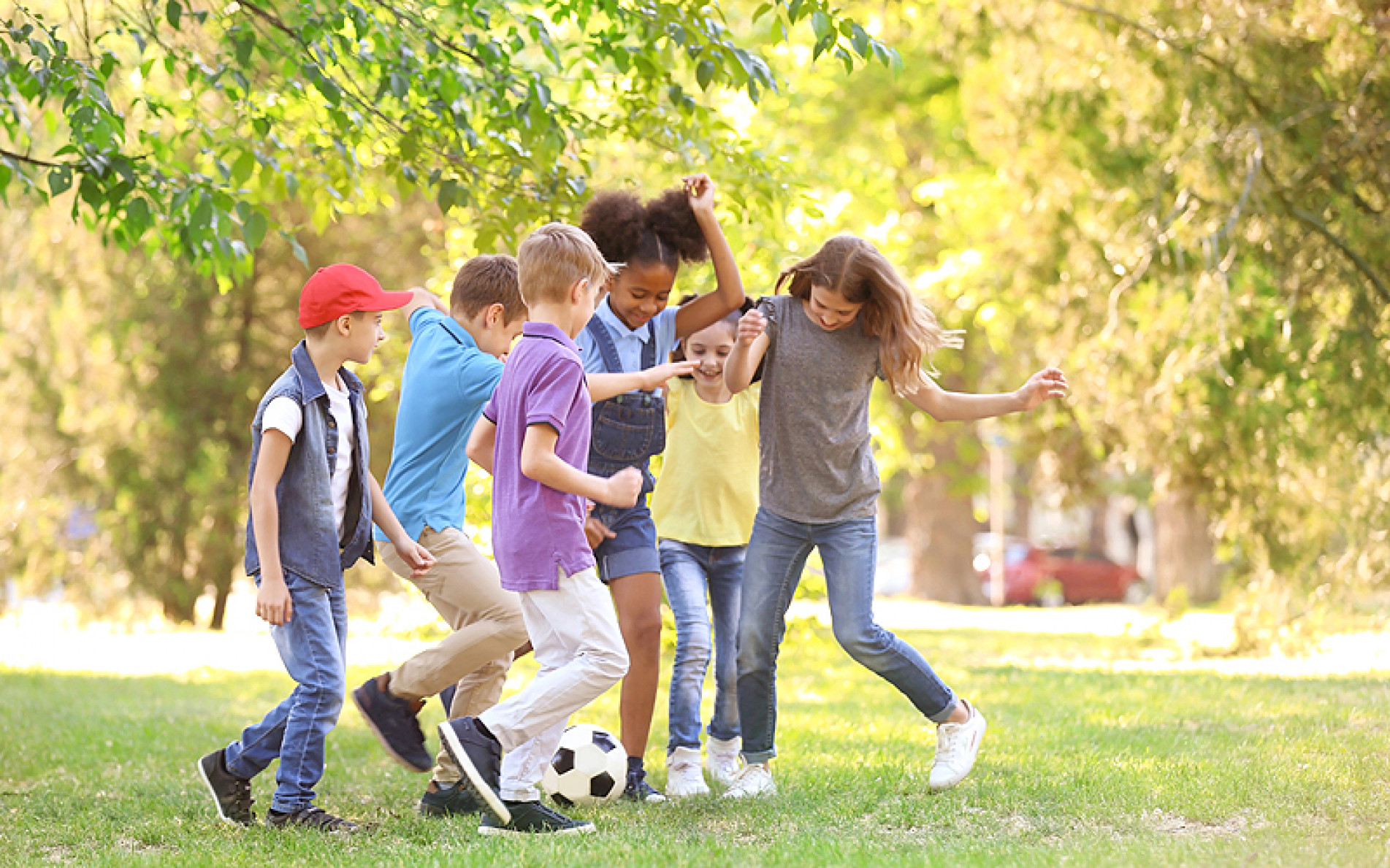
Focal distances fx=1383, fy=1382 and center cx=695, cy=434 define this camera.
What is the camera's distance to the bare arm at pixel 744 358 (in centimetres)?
487

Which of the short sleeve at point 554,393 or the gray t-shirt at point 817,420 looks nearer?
the short sleeve at point 554,393

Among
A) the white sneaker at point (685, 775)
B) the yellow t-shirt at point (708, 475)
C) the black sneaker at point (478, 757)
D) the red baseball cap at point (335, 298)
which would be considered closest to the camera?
the black sneaker at point (478, 757)

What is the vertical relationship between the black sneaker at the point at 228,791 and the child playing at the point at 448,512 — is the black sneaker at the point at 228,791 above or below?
below

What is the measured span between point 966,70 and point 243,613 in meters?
12.5

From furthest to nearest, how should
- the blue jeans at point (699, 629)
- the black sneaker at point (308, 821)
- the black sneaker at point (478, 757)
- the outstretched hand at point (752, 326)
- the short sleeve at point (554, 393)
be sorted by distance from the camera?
the blue jeans at point (699, 629) < the outstretched hand at point (752, 326) < the black sneaker at point (308, 821) < the black sneaker at point (478, 757) < the short sleeve at point (554, 393)

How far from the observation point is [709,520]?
5.44 metres

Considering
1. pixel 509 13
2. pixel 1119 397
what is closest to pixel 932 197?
pixel 1119 397

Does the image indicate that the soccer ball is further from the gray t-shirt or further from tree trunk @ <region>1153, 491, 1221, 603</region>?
tree trunk @ <region>1153, 491, 1221, 603</region>

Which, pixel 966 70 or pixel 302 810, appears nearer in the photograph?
pixel 302 810

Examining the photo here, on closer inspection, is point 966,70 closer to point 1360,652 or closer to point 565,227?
point 1360,652

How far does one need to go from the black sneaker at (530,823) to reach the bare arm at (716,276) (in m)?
1.85

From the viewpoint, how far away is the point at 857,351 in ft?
16.7

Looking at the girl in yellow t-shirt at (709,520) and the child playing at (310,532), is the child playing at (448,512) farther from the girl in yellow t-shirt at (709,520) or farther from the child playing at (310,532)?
the girl in yellow t-shirt at (709,520)

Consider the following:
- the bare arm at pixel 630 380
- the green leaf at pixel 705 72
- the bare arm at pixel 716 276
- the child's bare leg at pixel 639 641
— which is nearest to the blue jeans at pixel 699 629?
the child's bare leg at pixel 639 641
